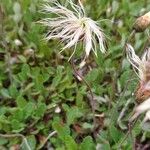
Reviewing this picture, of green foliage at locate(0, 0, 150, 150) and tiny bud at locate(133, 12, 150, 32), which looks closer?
tiny bud at locate(133, 12, 150, 32)

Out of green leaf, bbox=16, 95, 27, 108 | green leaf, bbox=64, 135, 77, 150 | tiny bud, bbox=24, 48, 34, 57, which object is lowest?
green leaf, bbox=64, 135, 77, 150

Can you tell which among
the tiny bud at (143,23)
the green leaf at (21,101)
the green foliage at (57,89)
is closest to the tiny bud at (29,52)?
the green foliage at (57,89)

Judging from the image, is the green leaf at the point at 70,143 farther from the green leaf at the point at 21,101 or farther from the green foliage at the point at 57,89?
the green leaf at the point at 21,101

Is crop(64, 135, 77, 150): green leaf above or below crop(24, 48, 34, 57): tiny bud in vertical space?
below

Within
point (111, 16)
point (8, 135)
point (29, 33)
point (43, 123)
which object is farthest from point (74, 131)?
point (111, 16)

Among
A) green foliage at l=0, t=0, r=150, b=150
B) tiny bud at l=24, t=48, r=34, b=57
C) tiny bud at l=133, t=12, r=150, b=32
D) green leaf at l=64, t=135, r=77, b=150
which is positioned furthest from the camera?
tiny bud at l=24, t=48, r=34, b=57

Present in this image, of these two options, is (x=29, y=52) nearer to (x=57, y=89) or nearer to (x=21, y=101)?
(x=57, y=89)

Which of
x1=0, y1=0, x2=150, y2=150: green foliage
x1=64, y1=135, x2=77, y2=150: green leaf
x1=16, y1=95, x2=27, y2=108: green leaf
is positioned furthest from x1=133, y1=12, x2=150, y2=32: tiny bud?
x1=16, y1=95, x2=27, y2=108: green leaf

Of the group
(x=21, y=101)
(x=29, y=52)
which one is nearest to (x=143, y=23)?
(x=21, y=101)

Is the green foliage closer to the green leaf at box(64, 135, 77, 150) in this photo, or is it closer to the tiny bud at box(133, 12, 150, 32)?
the green leaf at box(64, 135, 77, 150)
